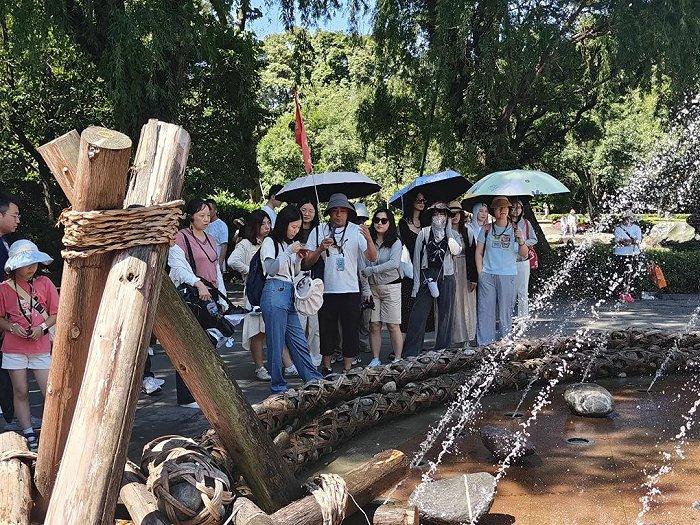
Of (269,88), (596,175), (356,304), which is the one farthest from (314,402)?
(269,88)

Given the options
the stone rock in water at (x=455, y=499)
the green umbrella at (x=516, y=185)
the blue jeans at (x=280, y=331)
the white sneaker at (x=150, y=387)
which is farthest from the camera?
the green umbrella at (x=516, y=185)

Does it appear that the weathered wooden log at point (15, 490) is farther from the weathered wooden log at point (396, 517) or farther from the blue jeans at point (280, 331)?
the blue jeans at point (280, 331)

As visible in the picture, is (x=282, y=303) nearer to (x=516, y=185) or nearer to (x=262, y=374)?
(x=262, y=374)

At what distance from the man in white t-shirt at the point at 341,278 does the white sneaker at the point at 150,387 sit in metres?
1.62

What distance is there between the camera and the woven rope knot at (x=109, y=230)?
2.65 m

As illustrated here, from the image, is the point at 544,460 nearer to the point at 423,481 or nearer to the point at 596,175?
the point at 423,481

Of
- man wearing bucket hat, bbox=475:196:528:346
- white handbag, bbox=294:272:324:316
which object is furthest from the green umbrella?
white handbag, bbox=294:272:324:316

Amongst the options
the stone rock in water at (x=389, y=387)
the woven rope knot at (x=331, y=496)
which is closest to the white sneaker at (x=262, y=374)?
the stone rock in water at (x=389, y=387)

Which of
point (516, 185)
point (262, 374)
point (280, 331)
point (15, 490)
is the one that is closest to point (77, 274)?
point (15, 490)

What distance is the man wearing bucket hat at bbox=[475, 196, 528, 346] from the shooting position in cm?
795

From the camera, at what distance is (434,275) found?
316 inches

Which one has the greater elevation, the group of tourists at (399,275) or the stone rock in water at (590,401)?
the group of tourists at (399,275)

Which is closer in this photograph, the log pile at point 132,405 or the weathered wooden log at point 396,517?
the log pile at point 132,405

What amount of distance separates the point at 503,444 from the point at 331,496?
1801 millimetres
